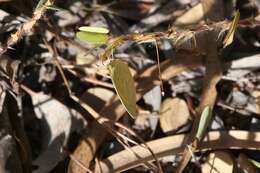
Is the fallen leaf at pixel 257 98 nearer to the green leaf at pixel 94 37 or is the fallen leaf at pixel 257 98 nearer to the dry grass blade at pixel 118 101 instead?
the dry grass blade at pixel 118 101

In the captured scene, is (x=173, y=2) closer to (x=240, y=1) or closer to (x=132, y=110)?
(x=240, y=1)

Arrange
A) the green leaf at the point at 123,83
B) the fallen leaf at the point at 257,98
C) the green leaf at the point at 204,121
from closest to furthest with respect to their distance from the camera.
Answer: the green leaf at the point at 123,83 < the green leaf at the point at 204,121 < the fallen leaf at the point at 257,98

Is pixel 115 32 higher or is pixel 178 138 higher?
pixel 115 32

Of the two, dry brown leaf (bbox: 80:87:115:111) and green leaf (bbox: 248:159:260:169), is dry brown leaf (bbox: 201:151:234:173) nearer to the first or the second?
green leaf (bbox: 248:159:260:169)

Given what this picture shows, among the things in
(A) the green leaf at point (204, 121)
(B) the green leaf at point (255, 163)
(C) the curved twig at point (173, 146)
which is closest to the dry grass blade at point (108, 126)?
(C) the curved twig at point (173, 146)

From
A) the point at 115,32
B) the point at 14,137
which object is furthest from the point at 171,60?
the point at 14,137

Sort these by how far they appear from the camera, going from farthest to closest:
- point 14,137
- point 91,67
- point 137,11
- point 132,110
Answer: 1. point 137,11
2. point 91,67
3. point 14,137
4. point 132,110

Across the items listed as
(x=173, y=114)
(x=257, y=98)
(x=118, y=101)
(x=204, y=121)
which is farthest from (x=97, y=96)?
(x=257, y=98)
